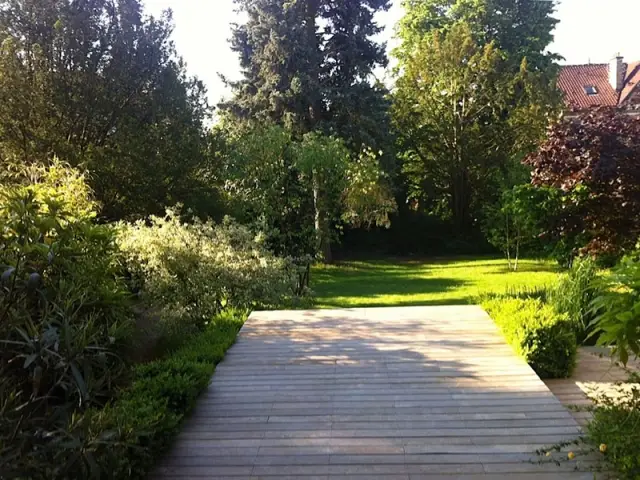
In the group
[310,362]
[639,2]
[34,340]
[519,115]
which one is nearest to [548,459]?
[310,362]

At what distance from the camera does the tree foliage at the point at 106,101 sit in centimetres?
1252

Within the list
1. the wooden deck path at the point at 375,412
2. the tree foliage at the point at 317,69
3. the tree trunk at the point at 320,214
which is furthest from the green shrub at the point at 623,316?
the tree foliage at the point at 317,69

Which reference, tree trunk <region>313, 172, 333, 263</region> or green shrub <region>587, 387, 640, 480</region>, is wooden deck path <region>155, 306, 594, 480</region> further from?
tree trunk <region>313, 172, 333, 263</region>

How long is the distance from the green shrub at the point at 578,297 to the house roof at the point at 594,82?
22.6m

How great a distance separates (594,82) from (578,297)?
25.1 meters

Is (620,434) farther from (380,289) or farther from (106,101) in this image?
(106,101)

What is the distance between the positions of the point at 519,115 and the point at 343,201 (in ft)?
24.9

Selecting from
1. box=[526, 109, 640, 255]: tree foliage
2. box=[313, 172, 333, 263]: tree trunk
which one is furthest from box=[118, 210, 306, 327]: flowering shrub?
box=[313, 172, 333, 263]: tree trunk

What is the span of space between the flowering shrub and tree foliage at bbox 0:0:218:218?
596 cm

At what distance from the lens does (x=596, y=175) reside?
6.75 m

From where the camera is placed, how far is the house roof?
26453 millimetres

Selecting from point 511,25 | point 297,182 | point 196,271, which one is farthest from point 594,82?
point 196,271

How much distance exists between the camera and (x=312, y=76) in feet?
53.3

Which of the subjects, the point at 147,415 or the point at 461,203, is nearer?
the point at 147,415
